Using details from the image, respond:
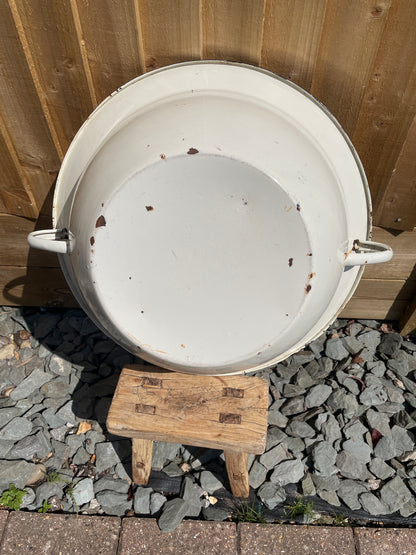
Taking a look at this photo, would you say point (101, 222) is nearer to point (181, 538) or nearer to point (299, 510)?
point (181, 538)

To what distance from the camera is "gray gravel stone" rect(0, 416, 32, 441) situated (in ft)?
6.57

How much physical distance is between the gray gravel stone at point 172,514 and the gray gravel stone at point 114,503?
6.0 inches

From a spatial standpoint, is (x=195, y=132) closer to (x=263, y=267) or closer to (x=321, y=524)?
(x=263, y=267)

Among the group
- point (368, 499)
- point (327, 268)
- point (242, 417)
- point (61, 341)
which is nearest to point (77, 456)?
point (61, 341)

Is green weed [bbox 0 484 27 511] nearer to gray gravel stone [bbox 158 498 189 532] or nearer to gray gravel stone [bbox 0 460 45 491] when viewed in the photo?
gray gravel stone [bbox 0 460 45 491]

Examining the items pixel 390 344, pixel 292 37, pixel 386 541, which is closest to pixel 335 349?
pixel 390 344

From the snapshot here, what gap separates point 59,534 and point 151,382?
2.22 feet

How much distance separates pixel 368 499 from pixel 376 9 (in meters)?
1.74

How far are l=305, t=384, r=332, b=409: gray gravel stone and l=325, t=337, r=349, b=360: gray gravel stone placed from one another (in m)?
0.19

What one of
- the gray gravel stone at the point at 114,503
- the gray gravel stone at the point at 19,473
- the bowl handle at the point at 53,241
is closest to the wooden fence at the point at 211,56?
the bowl handle at the point at 53,241

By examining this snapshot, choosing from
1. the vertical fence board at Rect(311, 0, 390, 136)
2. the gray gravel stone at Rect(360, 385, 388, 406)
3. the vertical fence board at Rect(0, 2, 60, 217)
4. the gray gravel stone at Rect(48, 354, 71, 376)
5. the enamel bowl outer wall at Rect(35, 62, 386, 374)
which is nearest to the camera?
the enamel bowl outer wall at Rect(35, 62, 386, 374)

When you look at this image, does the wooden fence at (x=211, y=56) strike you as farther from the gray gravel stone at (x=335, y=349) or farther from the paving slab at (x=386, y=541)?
the paving slab at (x=386, y=541)

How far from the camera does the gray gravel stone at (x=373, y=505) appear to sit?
71.8 inches

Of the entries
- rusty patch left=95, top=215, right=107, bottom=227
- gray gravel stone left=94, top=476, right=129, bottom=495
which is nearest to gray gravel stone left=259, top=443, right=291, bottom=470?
gray gravel stone left=94, top=476, right=129, bottom=495
